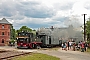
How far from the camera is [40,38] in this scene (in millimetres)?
51250

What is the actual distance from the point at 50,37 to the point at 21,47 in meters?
8.46

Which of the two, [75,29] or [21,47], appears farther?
[75,29]

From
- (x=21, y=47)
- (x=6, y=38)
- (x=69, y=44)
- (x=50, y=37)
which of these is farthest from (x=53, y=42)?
(x=6, y=38)

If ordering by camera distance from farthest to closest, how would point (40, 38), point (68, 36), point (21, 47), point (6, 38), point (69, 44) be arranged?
point (6, 38)
point (68, 36)
point (40, 38)
point (21, 47)
point (69, 44)

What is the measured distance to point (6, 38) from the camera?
90.5 m

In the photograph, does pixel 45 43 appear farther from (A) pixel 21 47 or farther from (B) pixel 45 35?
(A) pixel 21 47

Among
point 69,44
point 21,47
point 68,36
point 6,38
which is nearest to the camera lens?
point 69,44

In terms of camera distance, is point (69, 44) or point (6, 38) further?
point (6, 38)

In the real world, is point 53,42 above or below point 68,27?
below

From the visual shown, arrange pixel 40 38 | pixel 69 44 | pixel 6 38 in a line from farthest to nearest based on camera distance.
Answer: pixel 6 38
pixel 40 38
pixel 69 44

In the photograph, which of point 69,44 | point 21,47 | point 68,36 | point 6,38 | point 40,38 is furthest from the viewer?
point 6,38

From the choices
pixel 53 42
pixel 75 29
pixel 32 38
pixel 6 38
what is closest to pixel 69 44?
pixel 32 38

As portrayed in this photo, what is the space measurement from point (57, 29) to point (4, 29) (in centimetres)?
3694

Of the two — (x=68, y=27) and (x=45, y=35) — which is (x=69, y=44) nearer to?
(x=45, y=35)
